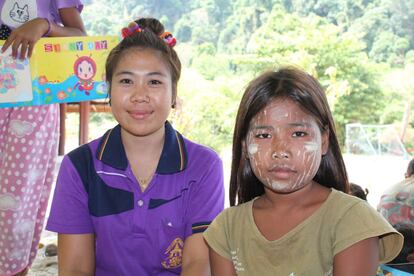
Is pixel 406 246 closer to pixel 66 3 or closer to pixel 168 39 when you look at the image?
pixel 168 39

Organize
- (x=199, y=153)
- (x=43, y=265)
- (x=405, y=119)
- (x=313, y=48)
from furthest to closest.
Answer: (x=313, y=48), (x=405, y=119), (x=43, y=265), (x=199, y=153)

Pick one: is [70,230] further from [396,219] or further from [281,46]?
[281,46]

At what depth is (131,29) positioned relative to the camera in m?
1.56

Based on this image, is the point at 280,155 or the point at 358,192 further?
the point at 358,192

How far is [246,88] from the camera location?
1.32 metres

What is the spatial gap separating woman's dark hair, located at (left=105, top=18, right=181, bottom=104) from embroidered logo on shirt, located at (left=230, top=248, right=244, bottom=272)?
1.72 feet

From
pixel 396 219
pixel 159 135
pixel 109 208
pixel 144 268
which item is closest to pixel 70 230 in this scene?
pixel 109 208

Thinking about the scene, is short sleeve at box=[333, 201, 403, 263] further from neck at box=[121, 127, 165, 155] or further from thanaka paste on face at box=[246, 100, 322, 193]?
neck at box=[121, 127, 165, 155]

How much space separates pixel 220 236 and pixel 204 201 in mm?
213

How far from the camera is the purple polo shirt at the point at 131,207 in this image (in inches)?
57.4

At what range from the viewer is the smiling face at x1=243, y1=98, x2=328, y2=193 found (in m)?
1.21

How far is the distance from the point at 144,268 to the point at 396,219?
1116 millimetres

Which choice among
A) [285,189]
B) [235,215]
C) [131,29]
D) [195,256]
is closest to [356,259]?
[285,189]

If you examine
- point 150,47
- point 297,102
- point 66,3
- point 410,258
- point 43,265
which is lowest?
point 43,265
